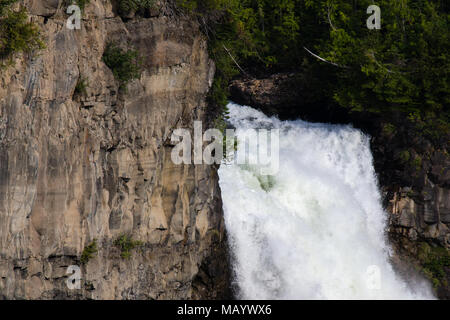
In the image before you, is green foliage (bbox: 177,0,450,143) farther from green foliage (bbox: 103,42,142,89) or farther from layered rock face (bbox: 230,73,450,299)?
green foliage (bbox: 103,42,142,89)

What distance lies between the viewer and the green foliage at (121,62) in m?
13.3

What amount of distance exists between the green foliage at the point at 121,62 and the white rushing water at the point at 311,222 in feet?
15.0

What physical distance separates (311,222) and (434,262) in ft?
14.5

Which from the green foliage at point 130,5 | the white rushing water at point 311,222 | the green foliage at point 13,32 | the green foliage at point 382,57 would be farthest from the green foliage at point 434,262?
the green foliage at point 13,32

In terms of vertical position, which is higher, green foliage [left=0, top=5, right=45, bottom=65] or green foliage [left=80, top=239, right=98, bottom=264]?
green foliage [left=0, top=5, right=45, bottom=65]

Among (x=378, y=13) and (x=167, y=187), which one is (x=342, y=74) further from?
(x=167, y=187)

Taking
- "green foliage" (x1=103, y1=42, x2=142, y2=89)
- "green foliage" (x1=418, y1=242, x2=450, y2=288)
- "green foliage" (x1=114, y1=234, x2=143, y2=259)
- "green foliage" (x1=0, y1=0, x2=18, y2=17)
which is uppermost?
"green foliage" (x1=0, y1=0, x2=18, y2=17)

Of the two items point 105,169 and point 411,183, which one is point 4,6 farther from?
point 411,183

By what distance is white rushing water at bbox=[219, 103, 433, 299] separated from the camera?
1619 cm

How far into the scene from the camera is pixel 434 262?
63.0ft

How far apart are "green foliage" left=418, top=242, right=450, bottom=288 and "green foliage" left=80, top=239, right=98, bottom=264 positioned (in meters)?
10.5

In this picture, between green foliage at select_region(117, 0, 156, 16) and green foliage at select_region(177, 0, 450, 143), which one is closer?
green foliage at select_region(117, 0, 156, 16)

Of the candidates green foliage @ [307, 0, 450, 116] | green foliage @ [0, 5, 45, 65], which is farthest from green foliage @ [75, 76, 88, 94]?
green foliage @ [307, 0, 450, 116]

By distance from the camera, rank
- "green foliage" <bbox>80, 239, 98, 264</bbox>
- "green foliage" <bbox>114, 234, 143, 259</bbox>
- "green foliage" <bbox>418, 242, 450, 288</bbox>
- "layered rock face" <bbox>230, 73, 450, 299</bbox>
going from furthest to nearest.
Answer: "layered rock face" <bbox>230, 73, 450, 299</bbox>, "green foliage" <bbox>418, 242, 450, 288</bbox>, "green foliage" <bbox>114, 234, 143, 259</bbox>, "green foliage" <bbox>80, 239, 98, 264</bbox>
